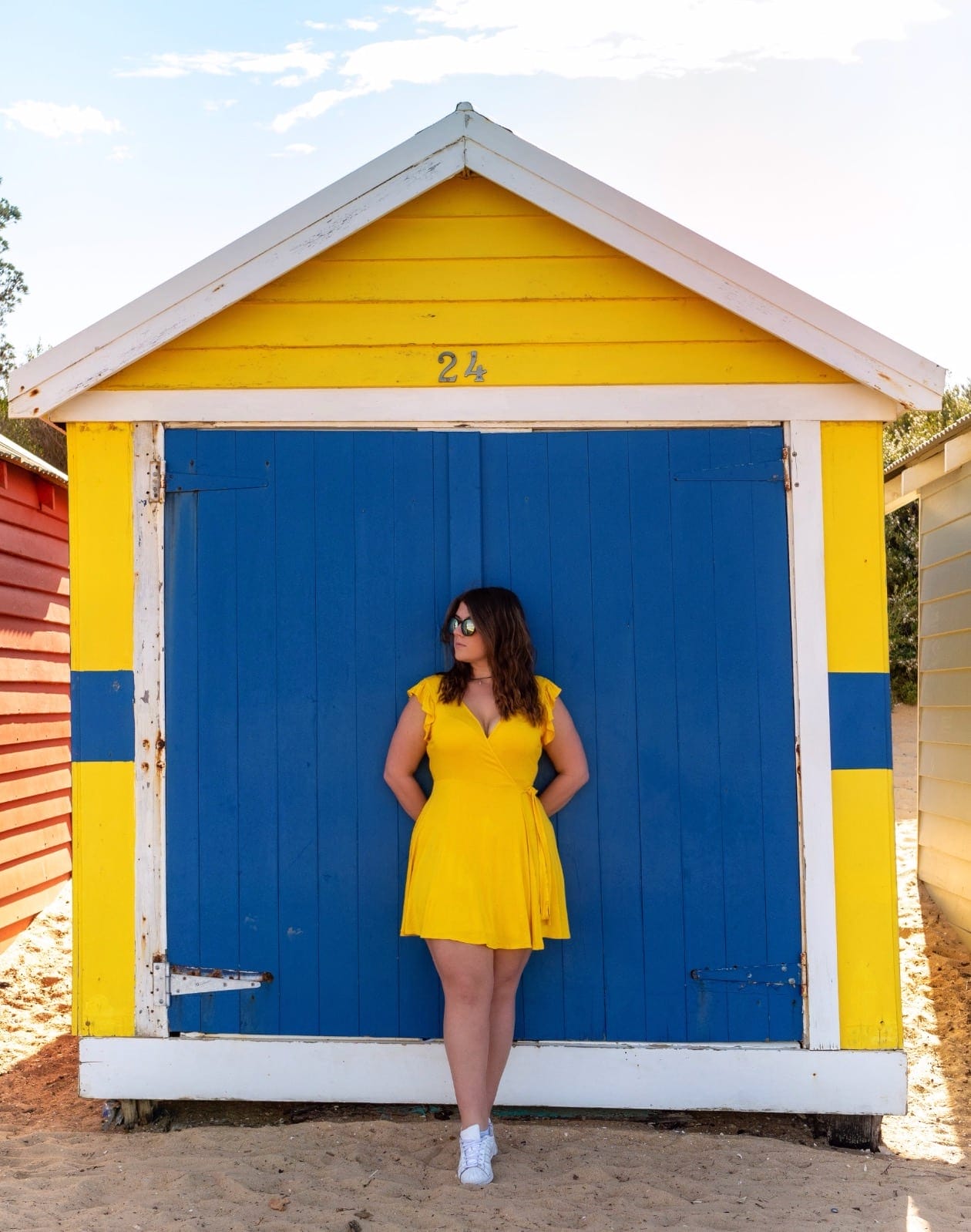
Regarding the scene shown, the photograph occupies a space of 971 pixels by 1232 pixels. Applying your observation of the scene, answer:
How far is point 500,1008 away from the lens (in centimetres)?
351

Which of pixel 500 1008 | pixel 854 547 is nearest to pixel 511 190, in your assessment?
pixel 854 547

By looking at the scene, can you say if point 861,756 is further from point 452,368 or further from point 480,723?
point 452,368

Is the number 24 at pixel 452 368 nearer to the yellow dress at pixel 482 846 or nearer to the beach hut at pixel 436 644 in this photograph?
the beach hut at pixel 436 644

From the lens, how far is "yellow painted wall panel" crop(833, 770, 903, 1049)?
12.6 feet

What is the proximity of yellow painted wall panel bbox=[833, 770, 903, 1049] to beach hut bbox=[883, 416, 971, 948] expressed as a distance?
236 centimetres

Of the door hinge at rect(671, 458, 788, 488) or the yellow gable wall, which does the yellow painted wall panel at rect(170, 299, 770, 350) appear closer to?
the yellow gable wall

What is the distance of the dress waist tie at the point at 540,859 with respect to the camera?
11.5ft

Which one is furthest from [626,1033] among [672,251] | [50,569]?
[50,569]

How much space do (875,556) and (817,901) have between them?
123 centimetres

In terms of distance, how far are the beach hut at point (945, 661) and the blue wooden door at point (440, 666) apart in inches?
95.8

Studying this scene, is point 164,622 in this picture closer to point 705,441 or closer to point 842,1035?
point 705,441

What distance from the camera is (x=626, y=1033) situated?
3.88 metres

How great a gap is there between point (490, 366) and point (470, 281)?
32cm

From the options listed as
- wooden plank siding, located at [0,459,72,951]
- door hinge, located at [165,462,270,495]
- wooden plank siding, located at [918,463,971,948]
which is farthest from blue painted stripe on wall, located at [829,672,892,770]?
wooden plank siding, located at [0,459,72,951]
